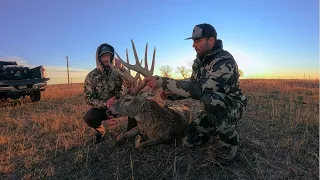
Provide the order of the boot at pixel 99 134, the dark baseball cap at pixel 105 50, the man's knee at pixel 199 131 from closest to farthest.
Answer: the man's knee at pixel 199 131
the boot at pixel 99 134
the dark baseball cap at pixel 105 50

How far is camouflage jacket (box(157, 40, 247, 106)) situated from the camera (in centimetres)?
408

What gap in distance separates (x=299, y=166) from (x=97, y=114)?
11.2 feet

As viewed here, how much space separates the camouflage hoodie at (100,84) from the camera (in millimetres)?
5797

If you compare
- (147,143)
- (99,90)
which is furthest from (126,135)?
(99,90)

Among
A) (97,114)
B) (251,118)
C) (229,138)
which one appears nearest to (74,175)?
(97,114)

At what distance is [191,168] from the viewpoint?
4.16 metres

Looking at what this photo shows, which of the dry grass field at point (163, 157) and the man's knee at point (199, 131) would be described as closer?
the dry grass field at point (163, 157)

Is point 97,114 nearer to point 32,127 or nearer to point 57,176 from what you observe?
point 57,176

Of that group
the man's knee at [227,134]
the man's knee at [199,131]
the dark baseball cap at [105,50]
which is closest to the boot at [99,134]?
the dark baseball cap at [105,50]

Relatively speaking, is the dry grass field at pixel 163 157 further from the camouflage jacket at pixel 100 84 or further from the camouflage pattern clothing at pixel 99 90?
the camouflage jacket at pixel 100 84

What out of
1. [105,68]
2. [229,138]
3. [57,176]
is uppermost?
[105,68]

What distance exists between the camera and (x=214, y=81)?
4082 mm

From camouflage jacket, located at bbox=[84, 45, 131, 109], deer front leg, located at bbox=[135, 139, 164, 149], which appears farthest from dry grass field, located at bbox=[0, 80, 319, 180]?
camouflage jacket, located at bbox=[84, 45, 131, 109]

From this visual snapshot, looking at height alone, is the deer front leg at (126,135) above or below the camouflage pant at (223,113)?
below
